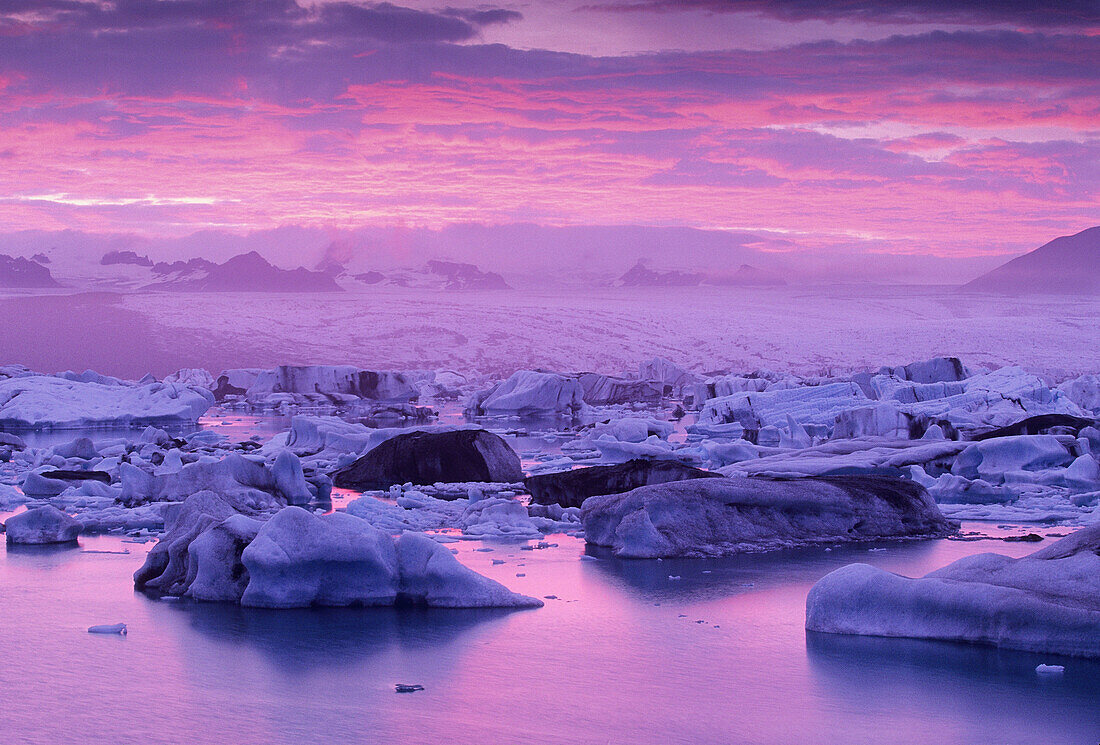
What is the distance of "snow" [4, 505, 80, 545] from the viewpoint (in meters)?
9.83

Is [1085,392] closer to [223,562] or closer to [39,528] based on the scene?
[39,528]

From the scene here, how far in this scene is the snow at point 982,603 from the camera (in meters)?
5.86

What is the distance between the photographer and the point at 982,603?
6055 mm

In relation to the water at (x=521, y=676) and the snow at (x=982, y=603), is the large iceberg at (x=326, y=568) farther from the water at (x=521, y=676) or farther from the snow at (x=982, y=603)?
the snow at (x=982, y=603)

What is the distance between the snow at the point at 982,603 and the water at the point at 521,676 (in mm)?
114

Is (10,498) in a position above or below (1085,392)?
below

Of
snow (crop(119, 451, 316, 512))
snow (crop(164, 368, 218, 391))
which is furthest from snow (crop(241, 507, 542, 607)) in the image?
snow (crop(164, 368, 218, 391))

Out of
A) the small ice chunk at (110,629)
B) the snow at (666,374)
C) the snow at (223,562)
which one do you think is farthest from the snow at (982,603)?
the snow at (666,374)

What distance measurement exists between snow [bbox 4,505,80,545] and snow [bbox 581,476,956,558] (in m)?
4.48

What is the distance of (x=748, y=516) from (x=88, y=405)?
2148cm

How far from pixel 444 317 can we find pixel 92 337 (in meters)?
23.6

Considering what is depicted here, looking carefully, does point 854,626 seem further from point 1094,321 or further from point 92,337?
point 92,337

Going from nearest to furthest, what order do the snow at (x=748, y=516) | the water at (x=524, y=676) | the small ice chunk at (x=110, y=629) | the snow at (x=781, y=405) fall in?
the water at (x=524, y=676) < the small ice chunk at (x=110, y=629) < the snow at (x=748, y=516) < the snow at (x=781, y=405)

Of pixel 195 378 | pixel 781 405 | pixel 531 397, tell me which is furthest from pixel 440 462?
pixel 195 378
